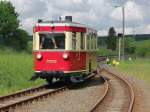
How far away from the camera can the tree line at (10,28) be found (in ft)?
299

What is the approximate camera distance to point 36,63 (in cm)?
2450

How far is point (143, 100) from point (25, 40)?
250 ft

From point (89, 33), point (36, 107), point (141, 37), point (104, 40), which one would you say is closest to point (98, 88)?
point (89, 33)

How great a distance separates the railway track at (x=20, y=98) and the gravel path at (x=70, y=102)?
30 centimetres

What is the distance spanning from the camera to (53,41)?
24.1 meters

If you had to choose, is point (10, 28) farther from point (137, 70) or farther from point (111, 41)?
point (111, 41)

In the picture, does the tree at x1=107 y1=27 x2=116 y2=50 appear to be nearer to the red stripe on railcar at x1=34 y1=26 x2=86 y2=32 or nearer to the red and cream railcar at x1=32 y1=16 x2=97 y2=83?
the red and cream railcar at x1=32 y1=16 x2=97 y2=83

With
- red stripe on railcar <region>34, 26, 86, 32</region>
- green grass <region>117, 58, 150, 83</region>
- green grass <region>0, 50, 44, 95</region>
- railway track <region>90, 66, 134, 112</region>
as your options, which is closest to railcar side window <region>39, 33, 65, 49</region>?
red stripe on railcar <region>34, 26, 86, 32</region>

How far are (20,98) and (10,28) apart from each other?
244ft

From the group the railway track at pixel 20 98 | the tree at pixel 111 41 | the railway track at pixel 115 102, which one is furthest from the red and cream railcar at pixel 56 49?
the tree at pixel 111 41

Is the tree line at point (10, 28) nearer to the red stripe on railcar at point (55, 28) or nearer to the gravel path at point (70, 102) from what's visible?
the red stripe on railcar at point (55, 28)

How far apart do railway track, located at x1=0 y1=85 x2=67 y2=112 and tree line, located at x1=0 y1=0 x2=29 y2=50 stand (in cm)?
6661

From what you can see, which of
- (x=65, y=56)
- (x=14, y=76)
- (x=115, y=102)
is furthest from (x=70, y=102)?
(x=14, y=76)

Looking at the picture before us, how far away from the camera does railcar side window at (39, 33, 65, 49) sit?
24.0 metres
